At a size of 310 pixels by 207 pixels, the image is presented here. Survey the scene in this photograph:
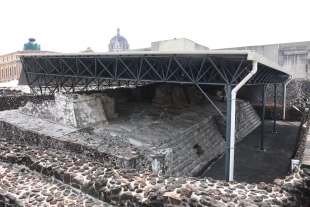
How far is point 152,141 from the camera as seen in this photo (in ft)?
34.2

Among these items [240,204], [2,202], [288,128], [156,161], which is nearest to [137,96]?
[156,161]

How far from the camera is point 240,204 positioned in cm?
387

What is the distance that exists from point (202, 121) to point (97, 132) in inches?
238

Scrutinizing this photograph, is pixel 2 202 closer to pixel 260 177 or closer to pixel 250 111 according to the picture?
pixel 260 177

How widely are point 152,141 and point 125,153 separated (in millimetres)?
2015

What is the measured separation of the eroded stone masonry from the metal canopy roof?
187 centimetres

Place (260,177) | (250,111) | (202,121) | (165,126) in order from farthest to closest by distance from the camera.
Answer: (250,111)
(202,121)
(165,126)
(260,177)

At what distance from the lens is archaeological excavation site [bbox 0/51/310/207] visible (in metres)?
4.59

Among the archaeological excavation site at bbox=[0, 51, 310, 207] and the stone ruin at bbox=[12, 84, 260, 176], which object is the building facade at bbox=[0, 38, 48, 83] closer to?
the archaeological excavation site at bbox=[0, 51, 310, 207]

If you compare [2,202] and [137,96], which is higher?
[137,96]

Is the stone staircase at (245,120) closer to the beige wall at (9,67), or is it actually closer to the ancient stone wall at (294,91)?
the ancient stone wall at (294,91)

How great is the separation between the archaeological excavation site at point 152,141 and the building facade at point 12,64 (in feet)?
78.9

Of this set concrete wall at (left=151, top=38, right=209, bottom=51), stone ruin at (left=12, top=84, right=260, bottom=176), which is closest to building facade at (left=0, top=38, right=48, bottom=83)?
concrete wall at (left=151, top=38, right=209, bottom=51)

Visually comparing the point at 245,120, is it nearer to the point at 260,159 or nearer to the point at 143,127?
the point at 260,159
